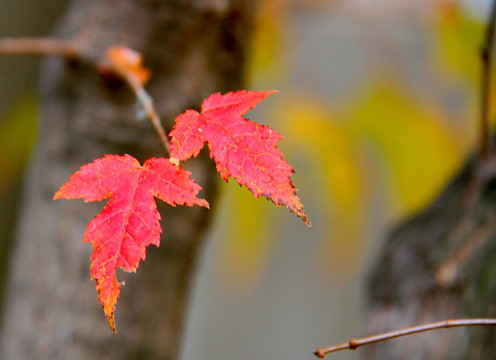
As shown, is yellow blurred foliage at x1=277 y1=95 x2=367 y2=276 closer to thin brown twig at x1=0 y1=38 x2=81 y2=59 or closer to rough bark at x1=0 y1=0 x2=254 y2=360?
rough bark at x1=0 y1=0 x2=254 y2=360

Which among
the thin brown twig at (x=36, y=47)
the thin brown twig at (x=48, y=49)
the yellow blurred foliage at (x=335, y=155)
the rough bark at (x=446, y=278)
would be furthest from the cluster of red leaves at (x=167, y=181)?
the yellow blurred foliage at (x=335, y=155)

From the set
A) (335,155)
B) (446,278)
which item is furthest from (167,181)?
(335,155)

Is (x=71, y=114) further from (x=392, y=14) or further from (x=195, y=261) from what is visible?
(x=392, y=14)

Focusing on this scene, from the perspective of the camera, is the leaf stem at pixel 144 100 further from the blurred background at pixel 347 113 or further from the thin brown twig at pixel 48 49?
the blurred background at pixel 347 113

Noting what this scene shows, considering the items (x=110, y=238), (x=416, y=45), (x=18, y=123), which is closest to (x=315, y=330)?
(x=416, y=45)

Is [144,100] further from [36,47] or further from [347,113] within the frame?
[347,113]
